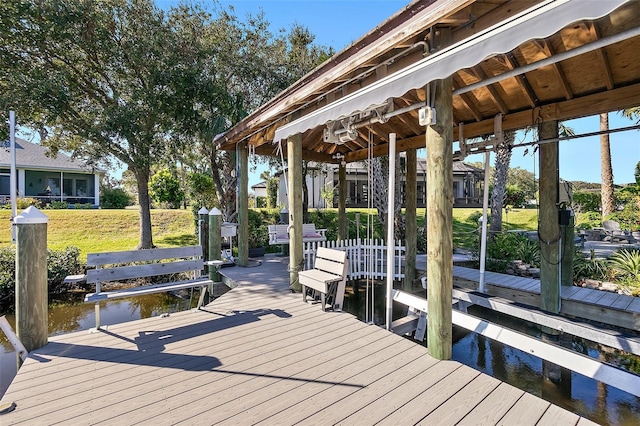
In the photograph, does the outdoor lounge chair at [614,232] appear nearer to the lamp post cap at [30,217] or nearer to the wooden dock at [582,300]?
the wooden dock at [582,300]

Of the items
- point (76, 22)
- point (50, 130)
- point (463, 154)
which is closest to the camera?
point (463, 154)

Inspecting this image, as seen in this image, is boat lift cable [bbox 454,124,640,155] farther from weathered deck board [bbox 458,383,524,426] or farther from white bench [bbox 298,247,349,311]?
weathered deck board [bbox 458,383,524,426]

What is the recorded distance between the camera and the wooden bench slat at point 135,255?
4.29 meters

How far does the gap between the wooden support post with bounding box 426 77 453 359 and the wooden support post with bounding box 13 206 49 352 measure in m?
3.88

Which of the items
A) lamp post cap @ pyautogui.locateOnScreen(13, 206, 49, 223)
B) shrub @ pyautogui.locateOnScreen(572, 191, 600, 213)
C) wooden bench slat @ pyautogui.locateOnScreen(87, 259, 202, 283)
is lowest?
wooden bench slat @ pyautogui.locateOnScreen(87, 259, 202, 283)

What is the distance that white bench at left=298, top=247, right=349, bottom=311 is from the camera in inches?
171

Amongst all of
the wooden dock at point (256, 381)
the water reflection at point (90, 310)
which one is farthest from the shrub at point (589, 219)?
the water reflection at point (90, 310)

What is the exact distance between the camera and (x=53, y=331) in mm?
6113

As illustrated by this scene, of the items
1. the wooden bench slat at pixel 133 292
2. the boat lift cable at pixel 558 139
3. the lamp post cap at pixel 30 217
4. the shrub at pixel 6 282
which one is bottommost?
the shrub at pixel 6 282

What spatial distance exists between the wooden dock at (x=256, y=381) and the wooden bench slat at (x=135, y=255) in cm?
95

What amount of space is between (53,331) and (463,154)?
8206mm

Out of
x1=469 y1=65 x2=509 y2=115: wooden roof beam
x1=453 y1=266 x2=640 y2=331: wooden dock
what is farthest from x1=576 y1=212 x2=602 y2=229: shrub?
x1=469 y1=65 x2=509 y2=115: wooden roof beam

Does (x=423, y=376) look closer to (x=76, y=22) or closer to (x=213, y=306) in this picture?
Answer: (x=213, y=306)

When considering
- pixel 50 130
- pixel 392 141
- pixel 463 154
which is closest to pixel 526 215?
pixel 463 154
